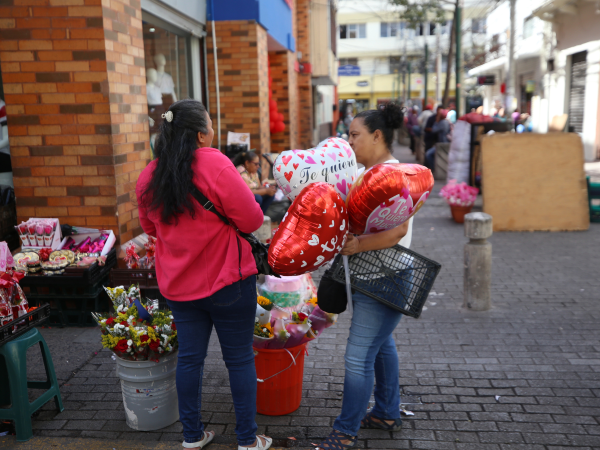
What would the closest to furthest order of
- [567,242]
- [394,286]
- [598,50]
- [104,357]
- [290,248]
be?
[290,248], [394,286], [104,357], [567,242], [598,50]

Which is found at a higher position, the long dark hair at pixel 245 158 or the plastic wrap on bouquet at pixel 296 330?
the long dark hair at pixel 245 158

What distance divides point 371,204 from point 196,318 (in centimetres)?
105

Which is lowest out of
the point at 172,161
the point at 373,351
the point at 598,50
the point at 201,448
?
the point at 201,448

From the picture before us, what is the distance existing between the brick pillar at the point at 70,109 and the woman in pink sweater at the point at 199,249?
221cm

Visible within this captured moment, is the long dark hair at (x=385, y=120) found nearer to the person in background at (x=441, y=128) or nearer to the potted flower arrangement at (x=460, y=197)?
the potted flower arrangement at (x=460, y=197)

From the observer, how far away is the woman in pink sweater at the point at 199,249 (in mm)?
2471

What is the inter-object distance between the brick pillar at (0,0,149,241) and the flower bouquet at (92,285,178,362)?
6.23ft

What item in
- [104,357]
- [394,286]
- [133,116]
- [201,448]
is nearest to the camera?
[394,286]

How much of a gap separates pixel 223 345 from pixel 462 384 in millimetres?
1804

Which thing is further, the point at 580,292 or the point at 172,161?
the point at 580,292

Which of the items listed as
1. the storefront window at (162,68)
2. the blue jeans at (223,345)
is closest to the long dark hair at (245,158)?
the storefront window at (162,68)

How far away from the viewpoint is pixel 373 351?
2732mm

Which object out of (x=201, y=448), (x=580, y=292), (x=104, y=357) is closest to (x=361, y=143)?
(x=201, y=448)

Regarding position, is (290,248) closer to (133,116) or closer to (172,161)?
(172,161)
